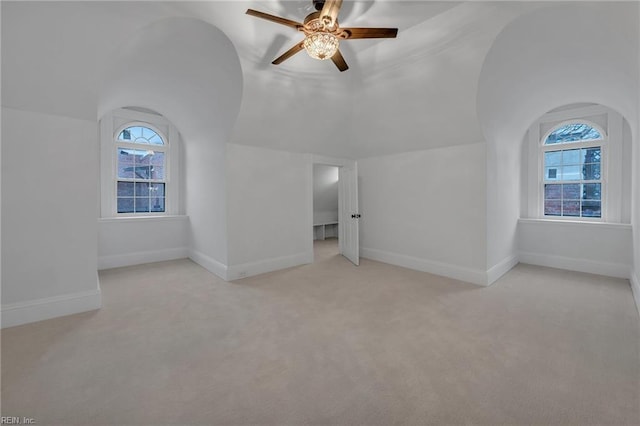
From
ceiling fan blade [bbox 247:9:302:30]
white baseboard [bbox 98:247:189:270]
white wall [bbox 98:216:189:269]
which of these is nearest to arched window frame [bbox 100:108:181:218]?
white wall [bbox 98:216:189:269]

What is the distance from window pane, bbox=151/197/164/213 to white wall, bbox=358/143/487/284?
13.6ft

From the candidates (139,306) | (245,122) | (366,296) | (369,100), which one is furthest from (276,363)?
(369,100)

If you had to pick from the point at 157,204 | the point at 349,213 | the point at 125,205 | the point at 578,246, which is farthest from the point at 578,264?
the point at 125,205

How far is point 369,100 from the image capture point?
438 centimetres

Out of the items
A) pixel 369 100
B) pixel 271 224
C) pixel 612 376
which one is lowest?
pixel 612 376

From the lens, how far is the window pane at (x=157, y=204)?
18.1 feet

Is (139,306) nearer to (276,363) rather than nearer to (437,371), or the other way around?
(276,363)

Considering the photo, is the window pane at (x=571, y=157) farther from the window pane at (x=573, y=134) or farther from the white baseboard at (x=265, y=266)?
the white baseboard at (x=265, y=266)

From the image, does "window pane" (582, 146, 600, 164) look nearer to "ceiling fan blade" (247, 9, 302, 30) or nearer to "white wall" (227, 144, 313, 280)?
"white wall" (227, 144, 313, 280)

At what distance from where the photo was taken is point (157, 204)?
18.3ft

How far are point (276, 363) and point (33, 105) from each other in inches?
129

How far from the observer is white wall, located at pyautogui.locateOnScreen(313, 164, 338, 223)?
6.94 m

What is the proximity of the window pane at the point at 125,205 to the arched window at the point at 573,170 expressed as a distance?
26.0ft

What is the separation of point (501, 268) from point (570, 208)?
2101 mm
